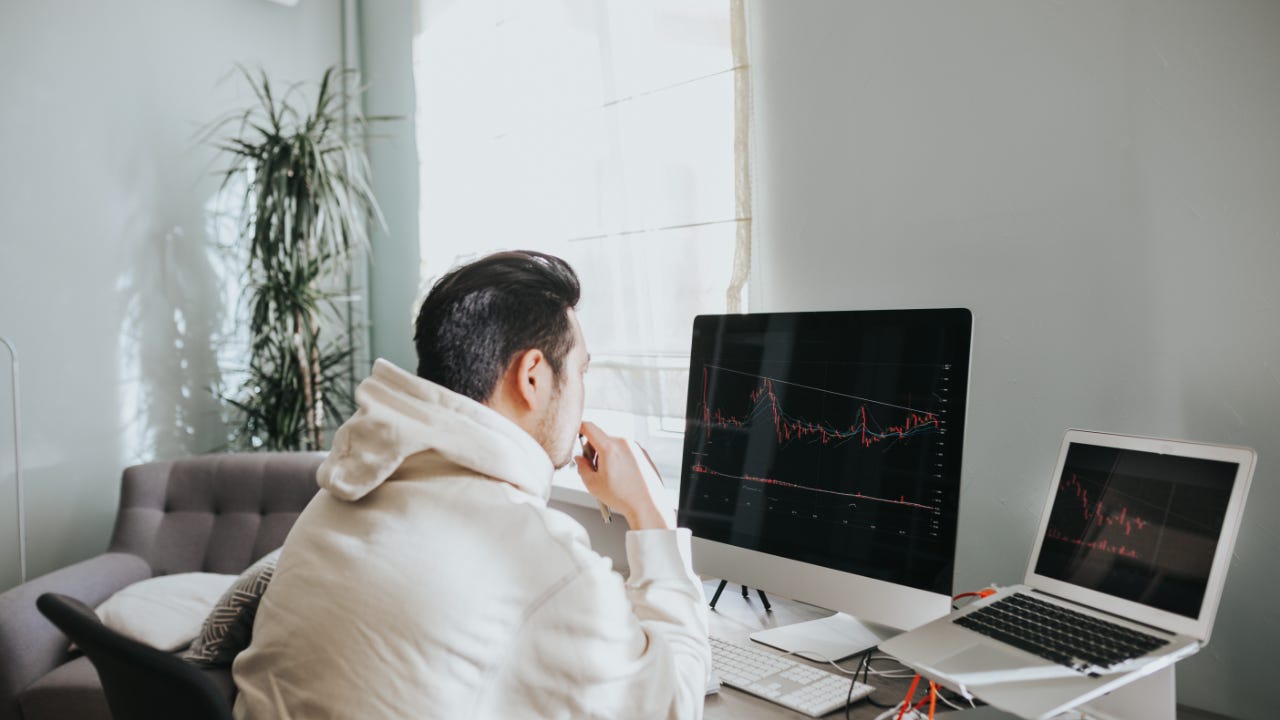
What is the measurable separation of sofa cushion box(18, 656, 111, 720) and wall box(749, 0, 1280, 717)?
6.01 feet

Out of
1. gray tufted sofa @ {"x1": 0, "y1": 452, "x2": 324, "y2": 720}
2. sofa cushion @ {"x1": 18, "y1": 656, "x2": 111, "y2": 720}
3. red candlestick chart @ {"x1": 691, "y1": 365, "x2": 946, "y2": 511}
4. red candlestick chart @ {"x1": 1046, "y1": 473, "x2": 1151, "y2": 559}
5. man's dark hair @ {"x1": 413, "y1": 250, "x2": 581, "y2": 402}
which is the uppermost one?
man's dark hair @ {"x1": 413, "y1": 250, "x2": 581, "y2": 402}

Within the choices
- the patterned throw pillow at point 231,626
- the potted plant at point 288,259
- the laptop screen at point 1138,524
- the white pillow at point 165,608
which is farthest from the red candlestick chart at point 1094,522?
the potted plant at point 288,259

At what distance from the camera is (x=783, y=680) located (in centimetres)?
118

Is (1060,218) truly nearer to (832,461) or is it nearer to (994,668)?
(832,461)

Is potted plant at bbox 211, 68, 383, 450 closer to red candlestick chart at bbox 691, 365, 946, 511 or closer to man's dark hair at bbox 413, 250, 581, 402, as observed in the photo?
red candlestick chart at bbox 691, 365, 946, 511

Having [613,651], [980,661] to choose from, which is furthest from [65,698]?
[980,661]

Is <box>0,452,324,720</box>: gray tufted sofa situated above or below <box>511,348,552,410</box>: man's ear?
below

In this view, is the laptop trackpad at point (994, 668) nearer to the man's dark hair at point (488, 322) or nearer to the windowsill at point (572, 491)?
the man's dark hair at point (488, 322)

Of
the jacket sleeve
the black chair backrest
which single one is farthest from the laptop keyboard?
the black chair backrest

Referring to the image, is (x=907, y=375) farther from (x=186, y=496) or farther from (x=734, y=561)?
(x=186, y=496)

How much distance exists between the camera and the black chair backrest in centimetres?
81

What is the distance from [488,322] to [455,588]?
356 mm

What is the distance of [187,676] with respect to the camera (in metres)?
0.81

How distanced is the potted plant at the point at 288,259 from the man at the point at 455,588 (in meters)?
2.07
